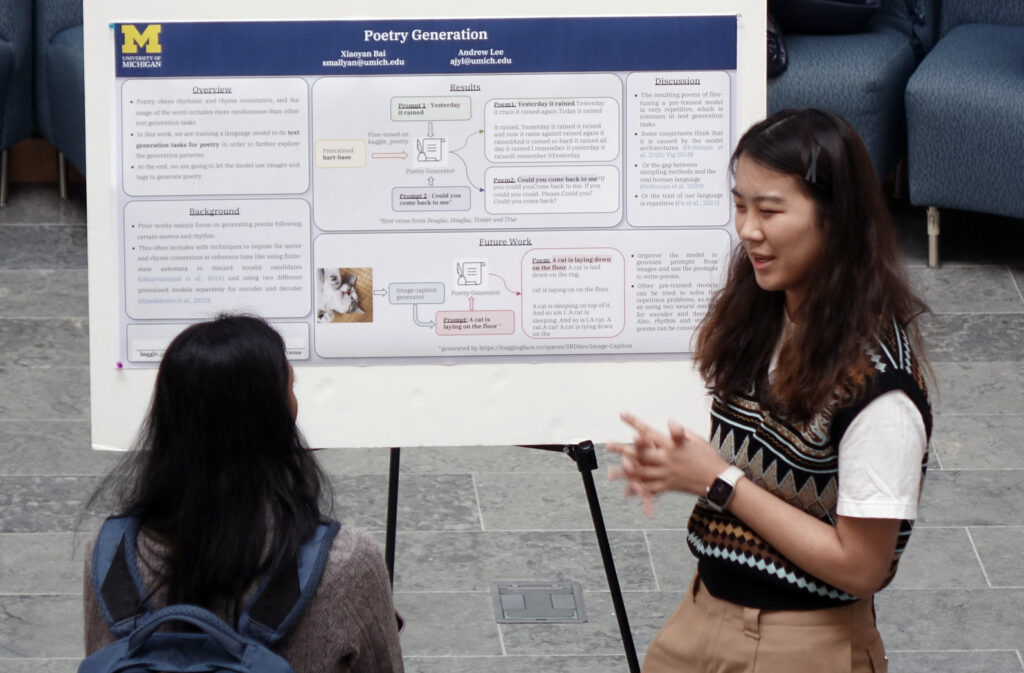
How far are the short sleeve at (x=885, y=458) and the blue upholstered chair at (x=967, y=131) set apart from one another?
359 cm

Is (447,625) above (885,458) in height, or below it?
below

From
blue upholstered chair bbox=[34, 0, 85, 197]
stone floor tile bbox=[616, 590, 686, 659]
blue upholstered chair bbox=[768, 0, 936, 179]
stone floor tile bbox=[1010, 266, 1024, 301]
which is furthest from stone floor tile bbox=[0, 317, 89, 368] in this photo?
stone floor tile bbox=[1010, 266, 1024, 301]

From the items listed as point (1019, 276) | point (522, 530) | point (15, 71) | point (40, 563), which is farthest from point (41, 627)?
point (1019, 276)

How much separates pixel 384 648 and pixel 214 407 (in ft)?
1.16

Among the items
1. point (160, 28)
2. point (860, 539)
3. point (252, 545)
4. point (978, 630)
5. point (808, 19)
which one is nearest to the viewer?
point (252, 545)

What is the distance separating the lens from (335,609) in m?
1.62

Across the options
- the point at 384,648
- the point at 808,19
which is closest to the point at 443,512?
the point at 384,648

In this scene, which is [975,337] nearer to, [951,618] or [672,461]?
[951,618]

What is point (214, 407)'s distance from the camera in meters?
1.60

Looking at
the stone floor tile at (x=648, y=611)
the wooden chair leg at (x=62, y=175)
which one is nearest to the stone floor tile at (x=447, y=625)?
the stone floor tile at (x=648, y=611)

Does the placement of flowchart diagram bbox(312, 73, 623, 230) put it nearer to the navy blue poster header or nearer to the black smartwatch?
the navy blue poster header

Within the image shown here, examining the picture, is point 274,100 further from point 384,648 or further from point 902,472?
point 902,472

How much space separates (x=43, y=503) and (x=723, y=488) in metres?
2.54

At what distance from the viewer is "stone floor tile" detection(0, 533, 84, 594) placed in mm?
3408
